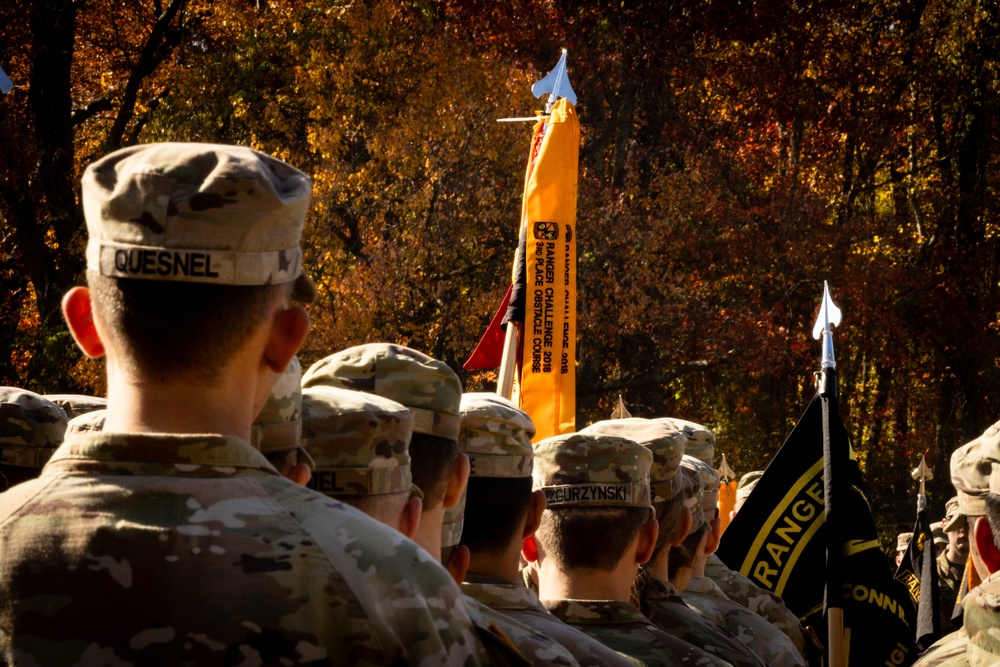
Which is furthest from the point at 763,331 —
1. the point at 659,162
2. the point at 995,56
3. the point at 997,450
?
the point at 997,450

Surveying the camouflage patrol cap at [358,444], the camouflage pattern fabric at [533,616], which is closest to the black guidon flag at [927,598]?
the camouflage pattern fabric at [533,616]

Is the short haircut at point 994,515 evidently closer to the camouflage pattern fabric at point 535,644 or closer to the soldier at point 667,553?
the camouflage pattern fabric at point 535,644

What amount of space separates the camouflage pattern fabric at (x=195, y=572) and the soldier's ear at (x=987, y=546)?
170 cm

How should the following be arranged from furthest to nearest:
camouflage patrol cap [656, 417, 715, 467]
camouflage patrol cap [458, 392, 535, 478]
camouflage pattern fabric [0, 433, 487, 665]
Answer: camouflage patrol cap [656, 417, 715, 467] < camouflage patrol cap [458, 392, 535, 478] < camouflage pattern fabric [0, 433, 487, 665]

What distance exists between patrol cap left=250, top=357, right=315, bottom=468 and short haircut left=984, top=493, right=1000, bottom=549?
1563mm

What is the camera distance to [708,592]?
244 inches

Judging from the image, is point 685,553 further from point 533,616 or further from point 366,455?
point 366,455

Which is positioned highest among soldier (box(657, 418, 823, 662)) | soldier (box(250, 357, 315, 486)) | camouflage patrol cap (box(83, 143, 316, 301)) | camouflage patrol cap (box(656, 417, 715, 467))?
camouflage patrol cap (box(83, 143, 316, 301))

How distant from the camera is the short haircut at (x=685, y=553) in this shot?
5598 mm

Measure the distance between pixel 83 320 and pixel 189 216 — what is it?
270mm

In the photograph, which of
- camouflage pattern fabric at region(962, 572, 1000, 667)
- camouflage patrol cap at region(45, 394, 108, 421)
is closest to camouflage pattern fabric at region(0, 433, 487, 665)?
camouflage pattern fabric at region(962, 572, 1000, 667)

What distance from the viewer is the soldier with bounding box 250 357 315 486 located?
9.25 ft

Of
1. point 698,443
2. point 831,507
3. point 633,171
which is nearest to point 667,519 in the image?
point 831,507

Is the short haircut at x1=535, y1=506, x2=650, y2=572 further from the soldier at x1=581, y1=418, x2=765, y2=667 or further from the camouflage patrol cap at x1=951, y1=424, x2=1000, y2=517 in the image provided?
the camouflage patrol cap at x1=951, y1=424, x2=1000, y2=517
